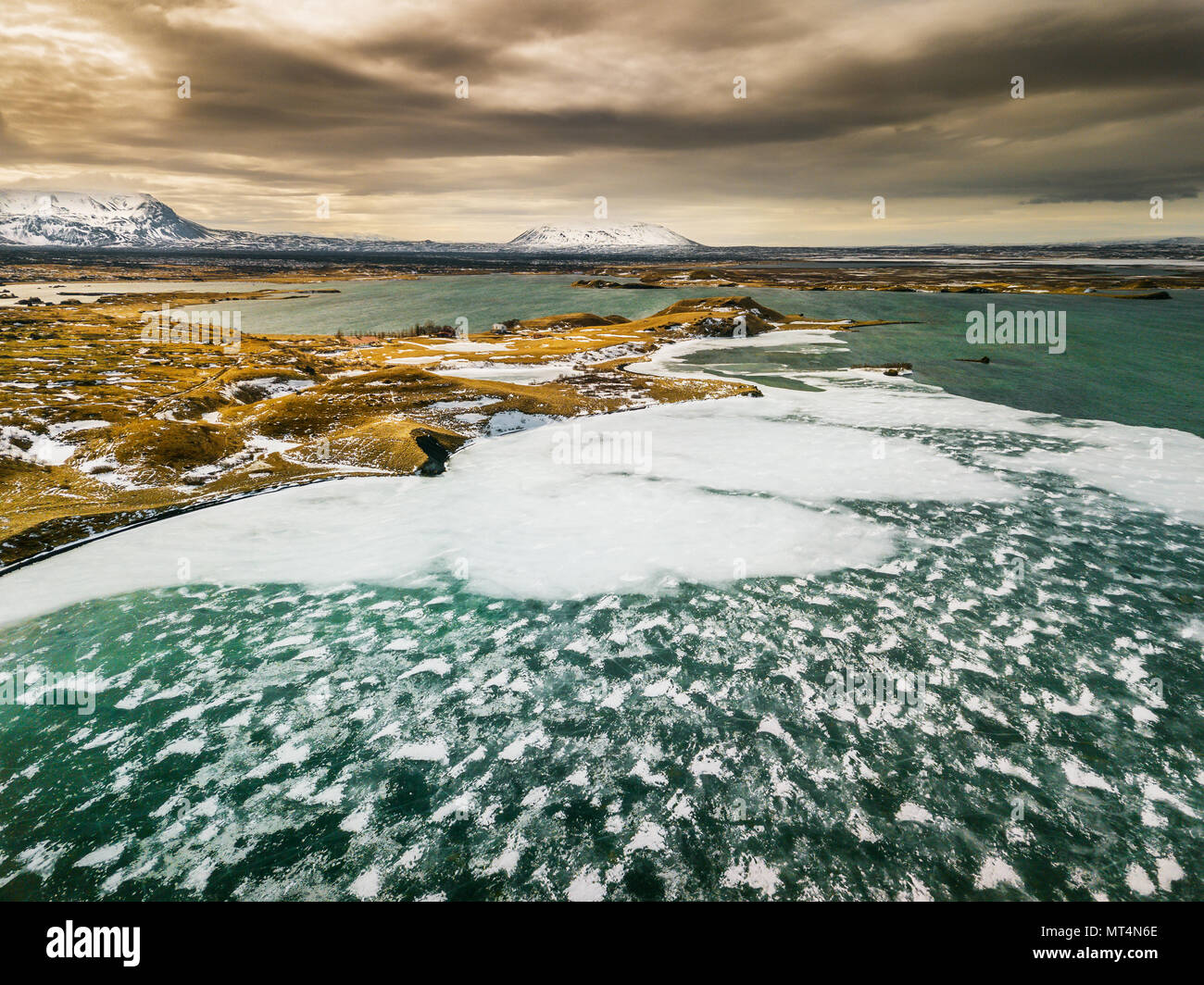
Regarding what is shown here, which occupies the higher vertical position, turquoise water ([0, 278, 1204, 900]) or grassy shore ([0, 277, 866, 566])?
grassy shore ([0, 277, 866, 566])

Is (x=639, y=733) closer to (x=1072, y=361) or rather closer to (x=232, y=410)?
(x=232, y=410)

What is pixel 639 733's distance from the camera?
1267cm

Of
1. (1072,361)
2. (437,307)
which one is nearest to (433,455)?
(1072,361)

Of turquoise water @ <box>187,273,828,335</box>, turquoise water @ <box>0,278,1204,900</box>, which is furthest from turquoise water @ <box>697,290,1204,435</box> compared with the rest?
turquoise water @ <box>187,273,828,335</box>

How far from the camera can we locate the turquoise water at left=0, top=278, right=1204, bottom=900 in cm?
966

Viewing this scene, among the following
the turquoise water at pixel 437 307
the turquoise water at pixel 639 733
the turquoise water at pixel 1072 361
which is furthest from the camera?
the turquoise water at pixel 437 307

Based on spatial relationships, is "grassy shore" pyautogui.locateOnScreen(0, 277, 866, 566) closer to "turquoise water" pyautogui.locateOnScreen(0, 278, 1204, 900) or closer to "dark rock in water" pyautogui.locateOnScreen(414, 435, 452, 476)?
"dark rock in water" pyautogui.locateOnScreen(414, 435, 452, 476)

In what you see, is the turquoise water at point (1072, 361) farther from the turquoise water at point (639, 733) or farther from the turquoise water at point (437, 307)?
the turquoise water at point (437, 307)

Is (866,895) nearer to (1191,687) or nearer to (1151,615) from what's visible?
(1191,687)

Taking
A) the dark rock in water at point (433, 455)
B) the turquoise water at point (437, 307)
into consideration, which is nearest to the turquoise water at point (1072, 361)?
the dark rock in water at point (433, 455)

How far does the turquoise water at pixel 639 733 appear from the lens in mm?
9664

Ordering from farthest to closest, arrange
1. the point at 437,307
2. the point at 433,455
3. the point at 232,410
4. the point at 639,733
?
the point at 437,307 < the point at 232,410 < the point at 433,455 < the point at 639,733

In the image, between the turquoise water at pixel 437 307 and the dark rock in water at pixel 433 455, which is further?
the turquoise water at pixel 437 307

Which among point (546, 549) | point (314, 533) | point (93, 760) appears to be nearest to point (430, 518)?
point (314, 533)
